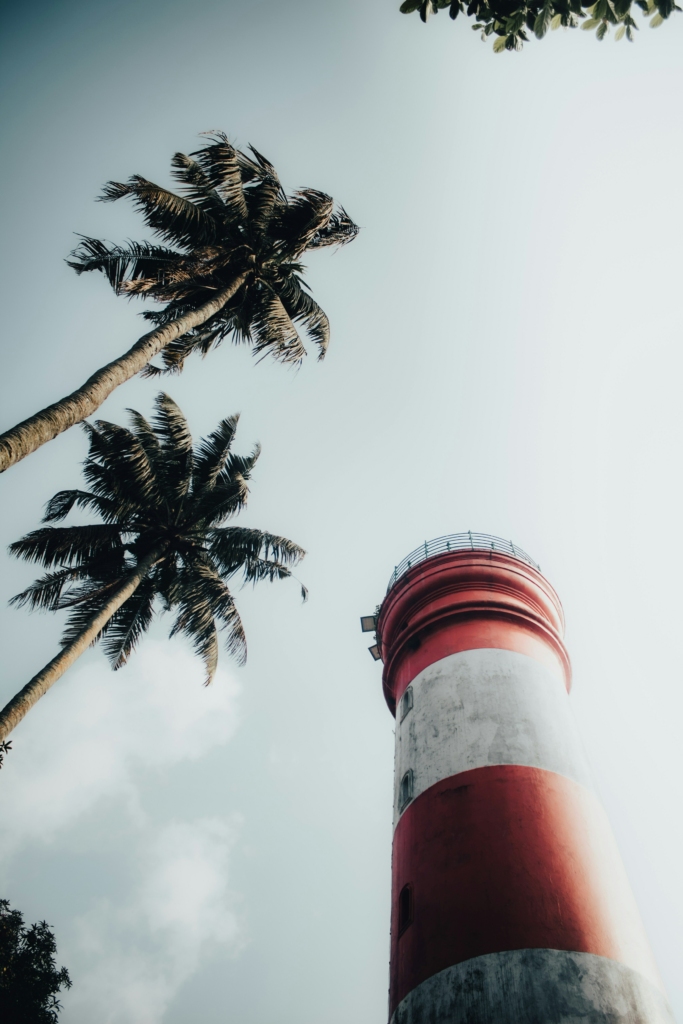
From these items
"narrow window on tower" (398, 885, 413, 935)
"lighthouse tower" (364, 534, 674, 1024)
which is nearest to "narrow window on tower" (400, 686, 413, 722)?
"lighthouse tower" (364, 534, 674, 1024)

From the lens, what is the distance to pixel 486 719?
11258 mm

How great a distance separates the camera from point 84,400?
7543 mm

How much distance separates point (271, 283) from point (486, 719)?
9958mm

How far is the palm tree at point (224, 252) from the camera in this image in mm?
10875

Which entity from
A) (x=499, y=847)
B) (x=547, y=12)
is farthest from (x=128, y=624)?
(x=547, y=12)

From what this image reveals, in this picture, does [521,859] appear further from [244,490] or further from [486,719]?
[244,490]

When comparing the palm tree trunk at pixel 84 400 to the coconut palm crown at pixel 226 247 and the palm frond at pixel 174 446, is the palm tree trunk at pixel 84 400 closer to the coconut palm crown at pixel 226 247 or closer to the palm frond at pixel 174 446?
the coconut palm crown at pixel 226 247

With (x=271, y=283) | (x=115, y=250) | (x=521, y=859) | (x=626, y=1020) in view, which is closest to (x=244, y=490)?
(x=271, y=283)

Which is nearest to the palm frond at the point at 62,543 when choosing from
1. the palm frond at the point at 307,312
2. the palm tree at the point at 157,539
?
the palm tree at the point at 157,539

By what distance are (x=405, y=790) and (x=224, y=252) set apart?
36.9 ft

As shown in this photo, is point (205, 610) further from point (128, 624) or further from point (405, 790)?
point (405, 790)

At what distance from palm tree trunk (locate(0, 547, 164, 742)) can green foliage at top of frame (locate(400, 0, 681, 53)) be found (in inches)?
428

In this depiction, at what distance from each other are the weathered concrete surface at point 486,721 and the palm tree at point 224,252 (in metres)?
7.80

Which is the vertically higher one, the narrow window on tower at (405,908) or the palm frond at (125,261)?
the palm frond at (125,261)
